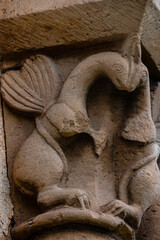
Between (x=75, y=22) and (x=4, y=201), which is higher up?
(x=75, y=22)

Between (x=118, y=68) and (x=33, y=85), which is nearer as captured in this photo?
(x=118, y=68)

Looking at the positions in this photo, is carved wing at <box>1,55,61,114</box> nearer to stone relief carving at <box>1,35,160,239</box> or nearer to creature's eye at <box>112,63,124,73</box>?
stone relief carving at <box>1,35,160,239</box>

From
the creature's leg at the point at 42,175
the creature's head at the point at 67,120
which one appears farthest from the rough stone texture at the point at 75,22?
the creature's leg at the point at 42,175

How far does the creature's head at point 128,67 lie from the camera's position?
2406mm

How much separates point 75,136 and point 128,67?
0.29 meters

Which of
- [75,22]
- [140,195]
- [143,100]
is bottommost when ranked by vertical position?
[140,195]

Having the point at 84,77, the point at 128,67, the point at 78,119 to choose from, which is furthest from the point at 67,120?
the point at 128,67

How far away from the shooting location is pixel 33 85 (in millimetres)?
2520

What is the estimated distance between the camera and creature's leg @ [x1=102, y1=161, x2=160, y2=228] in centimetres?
234

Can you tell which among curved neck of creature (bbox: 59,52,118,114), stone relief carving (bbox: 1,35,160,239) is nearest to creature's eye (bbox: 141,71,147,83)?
stone relief carving (bbox: 1,35,160,239)

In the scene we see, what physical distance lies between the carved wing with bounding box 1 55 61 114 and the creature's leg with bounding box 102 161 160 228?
397 millimetres

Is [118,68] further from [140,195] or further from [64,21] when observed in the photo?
[140,195]

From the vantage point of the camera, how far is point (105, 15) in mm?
2410

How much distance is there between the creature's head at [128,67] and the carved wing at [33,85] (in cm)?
22
